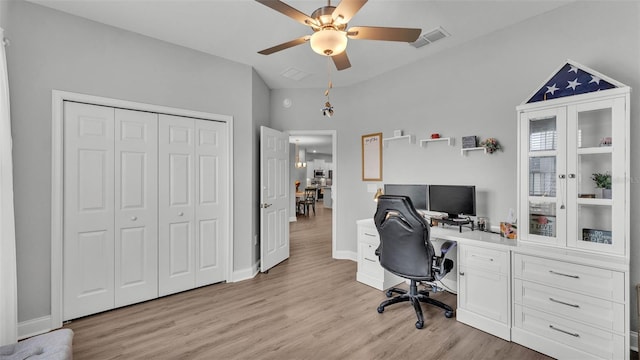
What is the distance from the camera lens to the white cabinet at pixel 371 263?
3342 mm

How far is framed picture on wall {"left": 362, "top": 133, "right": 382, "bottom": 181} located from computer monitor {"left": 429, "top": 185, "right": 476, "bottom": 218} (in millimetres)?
1023

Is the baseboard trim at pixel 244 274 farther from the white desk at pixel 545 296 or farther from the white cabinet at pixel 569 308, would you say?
the white cabinet at pixel 569 308

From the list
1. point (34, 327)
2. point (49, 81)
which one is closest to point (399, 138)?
point (49, 81)

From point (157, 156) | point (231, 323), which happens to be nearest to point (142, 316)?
point (231, 323)

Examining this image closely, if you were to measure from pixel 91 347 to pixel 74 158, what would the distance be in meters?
1.67

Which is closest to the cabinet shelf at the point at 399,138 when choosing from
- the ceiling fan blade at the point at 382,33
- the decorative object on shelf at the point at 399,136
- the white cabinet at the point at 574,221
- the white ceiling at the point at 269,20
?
the decorative object on shelf at the point at 399,136

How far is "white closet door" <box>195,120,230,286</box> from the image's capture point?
3.39 meters

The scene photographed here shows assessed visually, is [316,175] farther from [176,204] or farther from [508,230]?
[508,230]

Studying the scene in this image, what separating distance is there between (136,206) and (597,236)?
4.14 metres

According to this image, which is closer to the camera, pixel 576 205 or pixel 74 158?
pixel 576 205

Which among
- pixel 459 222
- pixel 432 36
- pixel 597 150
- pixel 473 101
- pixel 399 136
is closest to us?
pixel 597 150

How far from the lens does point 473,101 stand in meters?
3.14

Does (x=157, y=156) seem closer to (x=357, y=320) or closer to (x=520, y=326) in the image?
(x=357, y=320)

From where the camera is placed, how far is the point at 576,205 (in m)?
2.15
